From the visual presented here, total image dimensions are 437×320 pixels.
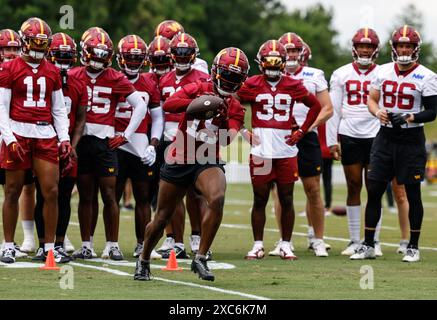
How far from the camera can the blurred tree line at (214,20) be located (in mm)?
49438

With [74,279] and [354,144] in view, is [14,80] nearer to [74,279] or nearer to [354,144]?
[74,279]

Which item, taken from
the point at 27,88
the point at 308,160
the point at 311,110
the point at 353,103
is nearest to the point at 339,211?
the point at 308,160

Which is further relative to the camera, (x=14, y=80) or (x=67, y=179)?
(x=67, y=179)

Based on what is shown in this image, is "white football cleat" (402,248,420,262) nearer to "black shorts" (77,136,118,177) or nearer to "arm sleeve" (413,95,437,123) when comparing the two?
"arm sleeve" (413,95,437,123)

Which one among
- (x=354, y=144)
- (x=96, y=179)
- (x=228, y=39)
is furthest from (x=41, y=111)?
(x=228, y=39)

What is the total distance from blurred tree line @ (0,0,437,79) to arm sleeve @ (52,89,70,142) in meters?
32.0

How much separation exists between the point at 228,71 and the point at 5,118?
2.42m

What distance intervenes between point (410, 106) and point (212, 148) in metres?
3.00

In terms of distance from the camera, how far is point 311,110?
1324 cm

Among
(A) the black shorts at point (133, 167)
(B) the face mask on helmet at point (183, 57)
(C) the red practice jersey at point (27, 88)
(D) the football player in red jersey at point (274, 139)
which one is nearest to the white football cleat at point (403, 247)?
(D) the football player in red jersey at point (274, 139)

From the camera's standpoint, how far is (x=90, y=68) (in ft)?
41.3

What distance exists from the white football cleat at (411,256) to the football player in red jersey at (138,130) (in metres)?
2.68

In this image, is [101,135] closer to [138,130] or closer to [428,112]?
[138,130]

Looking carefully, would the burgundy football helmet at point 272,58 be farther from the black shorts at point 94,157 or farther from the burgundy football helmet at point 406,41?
the black shorts at point 94,157
